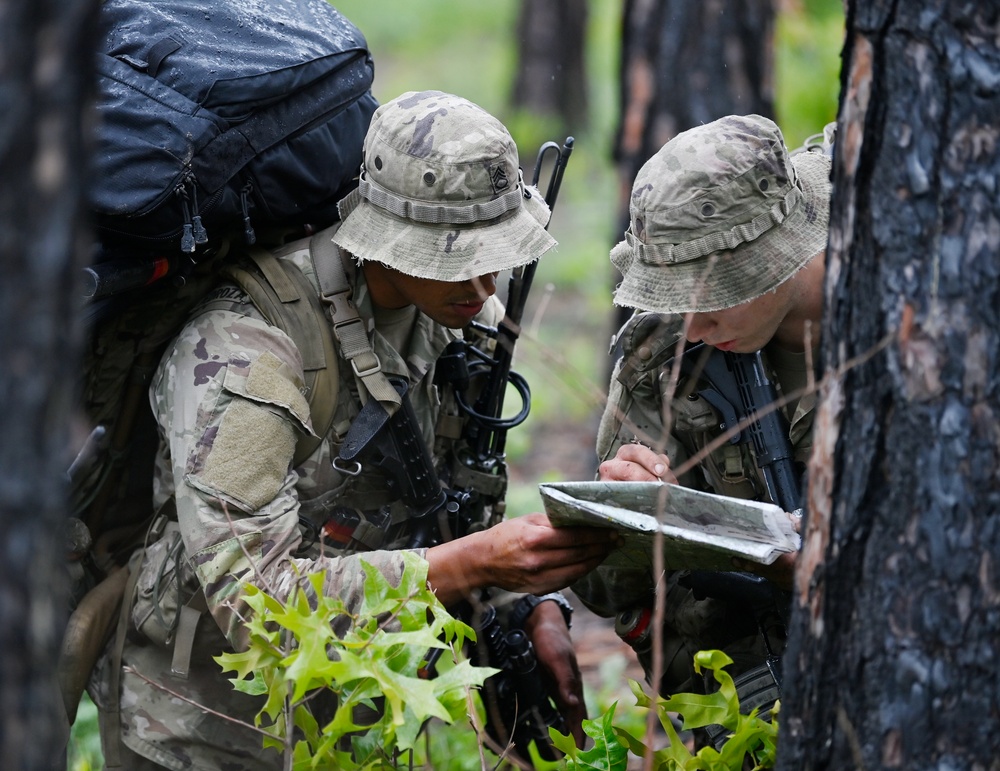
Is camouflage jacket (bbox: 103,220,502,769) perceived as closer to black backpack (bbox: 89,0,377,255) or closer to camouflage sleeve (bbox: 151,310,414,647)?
camouflage sleeve (bbox: 151,310,414,647)

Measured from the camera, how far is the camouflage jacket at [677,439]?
10.0 ft

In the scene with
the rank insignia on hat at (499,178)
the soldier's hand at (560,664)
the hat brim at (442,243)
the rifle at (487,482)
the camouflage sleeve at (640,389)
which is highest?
the rank insignia on hat at (499,178)

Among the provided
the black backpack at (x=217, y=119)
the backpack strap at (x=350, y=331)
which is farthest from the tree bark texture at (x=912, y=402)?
the black backpack at (x=217, y=119)

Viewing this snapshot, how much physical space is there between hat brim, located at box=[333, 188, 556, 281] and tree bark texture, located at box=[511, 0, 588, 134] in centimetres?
1150

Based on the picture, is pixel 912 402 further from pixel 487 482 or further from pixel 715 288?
pixel 487 482

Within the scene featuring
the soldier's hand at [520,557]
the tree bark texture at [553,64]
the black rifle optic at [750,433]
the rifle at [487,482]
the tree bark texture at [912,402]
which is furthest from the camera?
the tree bark texture at [553,64]

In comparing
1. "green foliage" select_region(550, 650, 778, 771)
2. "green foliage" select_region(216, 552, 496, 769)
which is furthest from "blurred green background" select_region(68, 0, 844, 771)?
"green foliage" select_region(550, 650, 778, 771)

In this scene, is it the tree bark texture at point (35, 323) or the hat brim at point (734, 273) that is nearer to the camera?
the tree bark texture at point (35, 323)

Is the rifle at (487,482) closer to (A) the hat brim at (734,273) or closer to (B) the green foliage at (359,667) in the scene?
(A) the hat brim at (734,273)

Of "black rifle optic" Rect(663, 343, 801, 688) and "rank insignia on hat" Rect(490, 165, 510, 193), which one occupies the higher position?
"rank insignia on hat" Rect(490, 165, 510, 193)

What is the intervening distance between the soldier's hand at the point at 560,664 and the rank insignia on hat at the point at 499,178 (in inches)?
57.4

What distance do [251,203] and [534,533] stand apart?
1195mm

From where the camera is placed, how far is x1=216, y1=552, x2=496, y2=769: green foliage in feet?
6.89

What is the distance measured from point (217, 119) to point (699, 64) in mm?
3293
